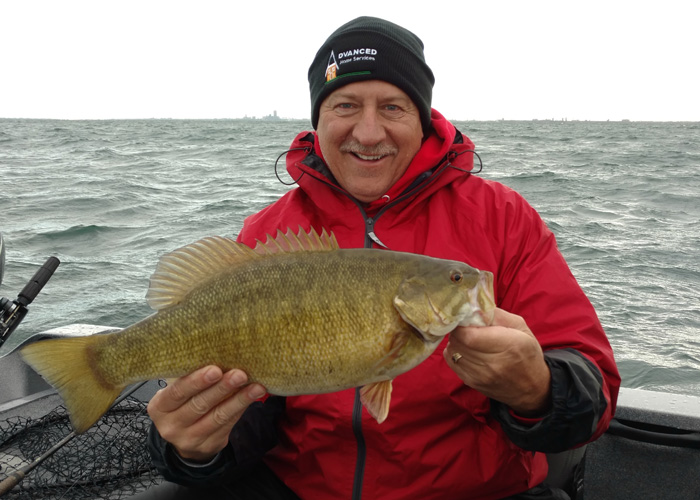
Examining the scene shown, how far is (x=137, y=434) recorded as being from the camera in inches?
164

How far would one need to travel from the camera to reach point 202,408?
242 cm

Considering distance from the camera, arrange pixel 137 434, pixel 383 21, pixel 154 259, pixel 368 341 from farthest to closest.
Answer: pixel 154 259 < pixel 137 434 < pixel 383 21 < pixel 368 341

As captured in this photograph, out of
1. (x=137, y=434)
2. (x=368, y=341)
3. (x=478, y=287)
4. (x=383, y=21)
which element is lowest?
(x=137, y=434)

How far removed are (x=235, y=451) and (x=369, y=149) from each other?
173 cm

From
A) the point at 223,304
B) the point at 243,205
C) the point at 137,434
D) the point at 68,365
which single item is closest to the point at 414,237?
the point at 223,304

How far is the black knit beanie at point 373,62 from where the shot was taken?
320 cm

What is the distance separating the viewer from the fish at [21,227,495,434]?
221 cm

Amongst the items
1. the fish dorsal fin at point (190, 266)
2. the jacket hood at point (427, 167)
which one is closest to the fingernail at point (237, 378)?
the fish dorsal fin at point (190, 266)

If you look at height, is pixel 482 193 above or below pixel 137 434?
above

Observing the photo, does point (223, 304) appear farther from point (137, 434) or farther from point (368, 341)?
point (137, 434)

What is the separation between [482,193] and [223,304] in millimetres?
1569

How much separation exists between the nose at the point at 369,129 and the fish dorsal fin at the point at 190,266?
100 centimetres

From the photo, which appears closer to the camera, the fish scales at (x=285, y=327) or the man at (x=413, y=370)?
the fish scales at (x=285, y=327)

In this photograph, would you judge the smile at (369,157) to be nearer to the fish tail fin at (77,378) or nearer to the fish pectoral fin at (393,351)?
the fish pectoral fin at (393,351)
